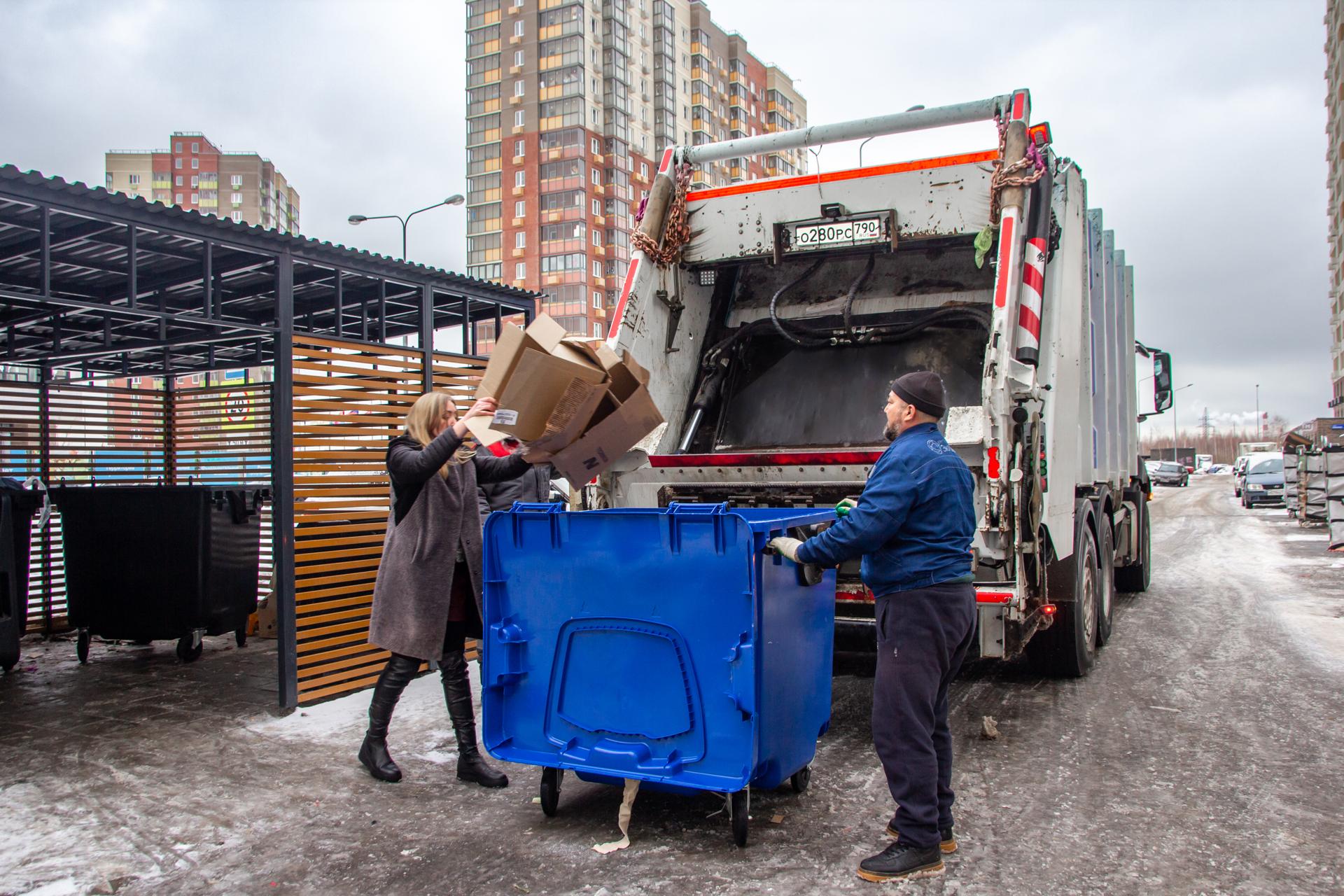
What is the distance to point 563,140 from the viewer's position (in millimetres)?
58094

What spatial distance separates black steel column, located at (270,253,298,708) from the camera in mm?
5688

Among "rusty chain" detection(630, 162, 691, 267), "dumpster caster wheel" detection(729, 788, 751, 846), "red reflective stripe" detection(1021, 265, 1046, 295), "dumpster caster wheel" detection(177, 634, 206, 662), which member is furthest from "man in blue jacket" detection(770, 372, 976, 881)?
"dumpster caster wheel" detection(177, 634, 206, 662)

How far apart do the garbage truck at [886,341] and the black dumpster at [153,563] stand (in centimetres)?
320

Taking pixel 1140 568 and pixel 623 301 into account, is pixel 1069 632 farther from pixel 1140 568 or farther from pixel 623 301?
pixel 1140 568

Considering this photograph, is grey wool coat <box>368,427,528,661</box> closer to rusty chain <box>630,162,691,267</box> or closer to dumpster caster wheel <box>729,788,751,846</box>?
dumpster caster wheel <box>729,788,751,846</box>

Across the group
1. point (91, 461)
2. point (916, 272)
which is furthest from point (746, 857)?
point (91, 461)

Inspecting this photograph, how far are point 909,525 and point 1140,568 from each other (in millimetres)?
7875

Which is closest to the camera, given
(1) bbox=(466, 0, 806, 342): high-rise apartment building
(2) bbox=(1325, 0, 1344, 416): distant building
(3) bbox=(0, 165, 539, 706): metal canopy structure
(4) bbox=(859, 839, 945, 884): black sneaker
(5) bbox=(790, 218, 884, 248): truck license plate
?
(4) bbox=(859, 839, 945, 884): black sneaker

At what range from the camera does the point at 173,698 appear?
20.1ft

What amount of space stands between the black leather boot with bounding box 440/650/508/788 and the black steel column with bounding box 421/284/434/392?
2834mm

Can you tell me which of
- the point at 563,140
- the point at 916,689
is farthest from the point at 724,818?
the point at 563,140

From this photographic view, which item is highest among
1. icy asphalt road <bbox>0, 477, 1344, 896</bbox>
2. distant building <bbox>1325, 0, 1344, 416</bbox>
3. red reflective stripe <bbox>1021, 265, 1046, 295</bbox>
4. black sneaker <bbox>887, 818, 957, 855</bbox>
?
distant building <bbox>1325, 0, 1344, 416</bbox>

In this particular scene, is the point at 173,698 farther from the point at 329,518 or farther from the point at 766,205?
the point at 766,205

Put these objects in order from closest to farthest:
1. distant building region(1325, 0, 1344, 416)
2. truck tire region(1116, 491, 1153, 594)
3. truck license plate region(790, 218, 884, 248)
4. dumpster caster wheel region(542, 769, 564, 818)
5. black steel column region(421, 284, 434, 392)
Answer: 1. dumpster caster wheel region(542, 769, 564, 818)
2. truck license plate region(790, 218, 884, 248)
3. black steel column region(421, 284, 434, 392)
4. truck tire region(1116, 491, 1153, 594)
5. distant building region(1325, 0, 1344, 416)
